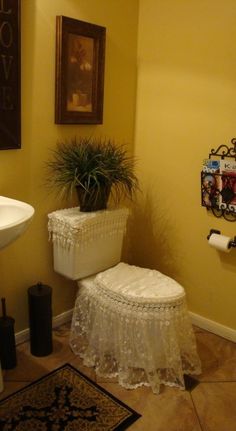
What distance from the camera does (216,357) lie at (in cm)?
219

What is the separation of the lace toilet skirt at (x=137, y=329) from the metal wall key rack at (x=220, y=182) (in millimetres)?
512

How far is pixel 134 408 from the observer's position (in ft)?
5.91

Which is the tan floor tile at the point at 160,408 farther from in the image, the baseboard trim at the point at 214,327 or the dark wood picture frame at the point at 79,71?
the dark wood picture frame at the point at 79,71

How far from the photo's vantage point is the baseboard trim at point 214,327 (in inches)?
92.0

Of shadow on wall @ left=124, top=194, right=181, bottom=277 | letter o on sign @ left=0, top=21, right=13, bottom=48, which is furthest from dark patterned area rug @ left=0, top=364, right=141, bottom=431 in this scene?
letter o on sign @ left=0, top=21, right=13, bottom=48

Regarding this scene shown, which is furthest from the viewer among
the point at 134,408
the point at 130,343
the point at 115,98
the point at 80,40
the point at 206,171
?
the point at 115,98

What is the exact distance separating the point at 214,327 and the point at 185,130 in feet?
3.86

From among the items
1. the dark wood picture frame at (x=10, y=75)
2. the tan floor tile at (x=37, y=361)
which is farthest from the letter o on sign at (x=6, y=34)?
the tan floor tile at (x=37, y=361)

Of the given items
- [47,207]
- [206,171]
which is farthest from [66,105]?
A: [206,171]

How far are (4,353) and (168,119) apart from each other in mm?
1565

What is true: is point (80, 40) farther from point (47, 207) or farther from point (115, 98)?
point (47, 207)

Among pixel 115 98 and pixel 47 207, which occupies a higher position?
pixel 115 98

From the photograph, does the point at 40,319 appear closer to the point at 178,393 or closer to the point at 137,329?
the point at 137,329

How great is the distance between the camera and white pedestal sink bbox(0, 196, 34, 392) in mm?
1445
